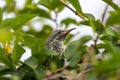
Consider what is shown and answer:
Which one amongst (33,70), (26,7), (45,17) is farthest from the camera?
(45,17)

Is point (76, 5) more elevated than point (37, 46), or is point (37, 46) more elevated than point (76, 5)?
point (76, 5)

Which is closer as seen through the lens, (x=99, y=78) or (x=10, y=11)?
(x=99, y=78)

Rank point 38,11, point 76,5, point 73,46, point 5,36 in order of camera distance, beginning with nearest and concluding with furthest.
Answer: point 5,36 → point 73,46 → point 76,5 → point 38,11

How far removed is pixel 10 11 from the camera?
2.69 meters

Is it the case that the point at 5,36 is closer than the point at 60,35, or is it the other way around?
the point at 5,36

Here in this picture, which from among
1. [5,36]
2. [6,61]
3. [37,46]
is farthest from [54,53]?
[5,36]

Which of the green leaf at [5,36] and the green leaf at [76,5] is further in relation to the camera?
the green leaf at [76,5]

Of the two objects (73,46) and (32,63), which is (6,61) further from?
(73,46)

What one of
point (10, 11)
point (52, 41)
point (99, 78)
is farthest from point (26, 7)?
point (99, 78)

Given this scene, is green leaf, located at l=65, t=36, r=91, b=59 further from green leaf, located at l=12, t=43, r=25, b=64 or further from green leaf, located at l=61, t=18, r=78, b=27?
green leaf, located at l=61, t=18, r=78, b=27

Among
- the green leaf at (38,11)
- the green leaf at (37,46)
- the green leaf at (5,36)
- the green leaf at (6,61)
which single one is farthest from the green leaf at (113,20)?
the green leaf at (38,11)

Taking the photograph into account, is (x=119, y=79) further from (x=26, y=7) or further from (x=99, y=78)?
(x=26, y=7)

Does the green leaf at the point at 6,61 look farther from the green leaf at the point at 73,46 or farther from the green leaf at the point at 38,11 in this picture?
the green leaf at the point at 38,11

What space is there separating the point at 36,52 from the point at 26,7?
1287 millimetres
